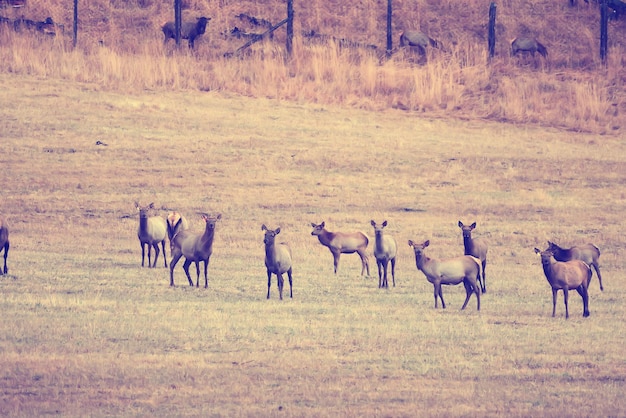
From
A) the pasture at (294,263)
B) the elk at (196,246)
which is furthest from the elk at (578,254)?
the elk at (196,246)

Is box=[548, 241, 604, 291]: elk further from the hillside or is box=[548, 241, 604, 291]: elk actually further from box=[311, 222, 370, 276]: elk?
the hillside

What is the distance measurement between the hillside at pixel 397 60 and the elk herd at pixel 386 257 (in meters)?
17.6

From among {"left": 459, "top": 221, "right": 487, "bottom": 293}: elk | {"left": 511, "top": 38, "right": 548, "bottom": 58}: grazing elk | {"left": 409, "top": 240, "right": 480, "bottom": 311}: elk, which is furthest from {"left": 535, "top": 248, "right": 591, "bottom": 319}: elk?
{"left": 511, "top": 38, "right": 548, "bottom": 58}: grazing elk

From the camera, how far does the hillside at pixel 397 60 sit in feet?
129

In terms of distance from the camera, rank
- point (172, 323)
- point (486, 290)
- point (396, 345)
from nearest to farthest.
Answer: point (396, 345), point (172, 323), point (486, 290)

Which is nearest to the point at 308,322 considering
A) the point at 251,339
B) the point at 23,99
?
the point at 251,339

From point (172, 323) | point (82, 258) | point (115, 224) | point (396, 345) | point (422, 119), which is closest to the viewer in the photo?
point (396, 345)

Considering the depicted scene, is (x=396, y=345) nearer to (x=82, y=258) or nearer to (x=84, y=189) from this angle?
(x=82, y=258)

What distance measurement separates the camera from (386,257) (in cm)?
2016

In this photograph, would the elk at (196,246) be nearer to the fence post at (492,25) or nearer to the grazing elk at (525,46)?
the fence post at (492,25)

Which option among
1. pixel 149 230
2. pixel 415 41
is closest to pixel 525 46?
pixel 415 41

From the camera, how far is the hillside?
1549 inches

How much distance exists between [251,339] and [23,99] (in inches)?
917

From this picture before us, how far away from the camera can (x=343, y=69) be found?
132 feet
